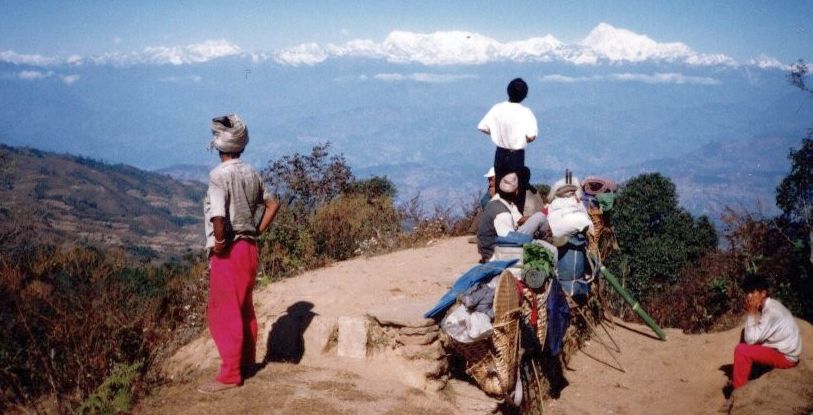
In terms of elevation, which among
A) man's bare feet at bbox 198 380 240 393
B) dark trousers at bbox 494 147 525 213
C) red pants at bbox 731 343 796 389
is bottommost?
red pants at bbox 731 343 796 389

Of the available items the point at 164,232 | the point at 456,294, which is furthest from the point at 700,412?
the point at 164,232

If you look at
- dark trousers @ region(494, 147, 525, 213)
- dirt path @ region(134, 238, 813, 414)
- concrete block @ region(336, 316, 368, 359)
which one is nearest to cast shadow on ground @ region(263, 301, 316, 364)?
dirt path @ region(134, 238, 813, 414)

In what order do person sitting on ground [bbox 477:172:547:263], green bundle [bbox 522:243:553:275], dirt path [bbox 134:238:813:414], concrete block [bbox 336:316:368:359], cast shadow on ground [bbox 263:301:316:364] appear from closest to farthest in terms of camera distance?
dirt path [bbox 134:238:813:414], green bundle [bbox 522:243:553:275], concrete block [bbox 336:316:368:359], cast shadow on ground [bbox 263:301:316:364], person sitting on ground [bbox 477:172:547:263]

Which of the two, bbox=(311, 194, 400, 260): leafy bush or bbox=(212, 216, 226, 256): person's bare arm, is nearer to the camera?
bbox=(212, 216, 226, 256): person's bare arm

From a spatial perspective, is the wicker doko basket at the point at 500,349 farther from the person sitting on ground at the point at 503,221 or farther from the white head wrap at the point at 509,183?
the white head wrap at the point at 509,183

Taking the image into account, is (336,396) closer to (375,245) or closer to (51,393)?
(51,393)

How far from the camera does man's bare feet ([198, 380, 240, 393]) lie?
405cm

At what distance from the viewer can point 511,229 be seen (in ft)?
17.8

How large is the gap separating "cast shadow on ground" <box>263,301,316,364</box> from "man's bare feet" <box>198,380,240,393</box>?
932 millimetres

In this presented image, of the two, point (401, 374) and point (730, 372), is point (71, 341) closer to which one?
point (401, 374)

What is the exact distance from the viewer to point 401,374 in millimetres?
4844

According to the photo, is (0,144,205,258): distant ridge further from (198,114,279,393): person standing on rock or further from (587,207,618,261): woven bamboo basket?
(198,114,279,393): person standing on rock

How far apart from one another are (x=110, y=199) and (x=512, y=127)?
126925 millimetres

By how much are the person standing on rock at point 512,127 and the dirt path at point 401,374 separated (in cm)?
175
